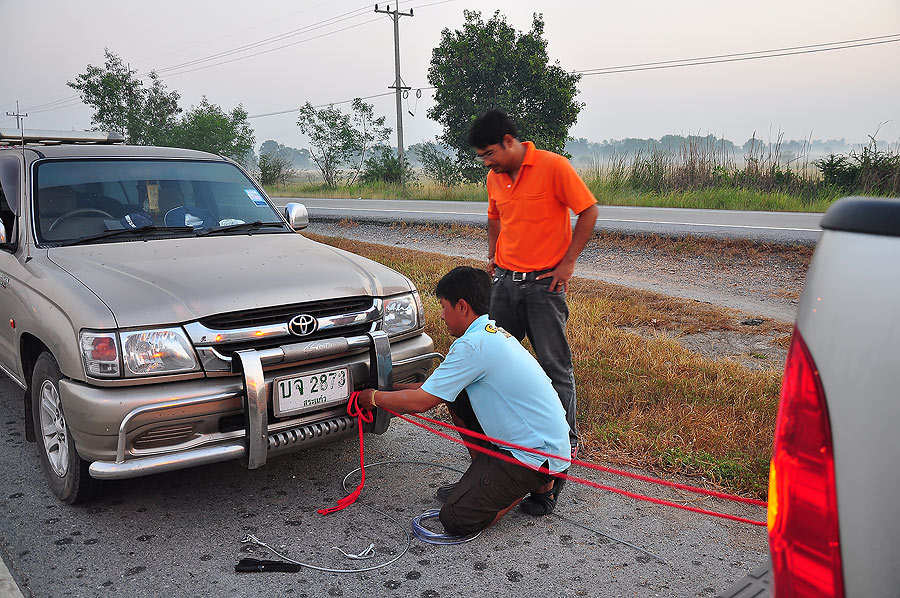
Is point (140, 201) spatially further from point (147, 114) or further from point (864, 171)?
point (147, 114)

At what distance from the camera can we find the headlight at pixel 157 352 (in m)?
3.14

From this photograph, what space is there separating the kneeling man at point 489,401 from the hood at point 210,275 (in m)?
0.73

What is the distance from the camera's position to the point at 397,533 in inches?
133

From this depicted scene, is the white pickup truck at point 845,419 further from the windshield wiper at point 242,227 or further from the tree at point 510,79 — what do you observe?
the tree at point 510,79

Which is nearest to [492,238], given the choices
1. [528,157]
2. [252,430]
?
[528,157]

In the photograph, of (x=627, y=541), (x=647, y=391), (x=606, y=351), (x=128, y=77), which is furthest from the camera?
(x=128, y=77)

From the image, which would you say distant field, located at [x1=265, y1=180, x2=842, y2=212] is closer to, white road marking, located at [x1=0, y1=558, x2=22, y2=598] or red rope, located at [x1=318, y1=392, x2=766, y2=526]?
red rope, located at [x1=318, y1=392, x2=766, y2=526]

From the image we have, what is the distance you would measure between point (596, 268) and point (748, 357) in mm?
5057

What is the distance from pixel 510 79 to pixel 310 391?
102 feet

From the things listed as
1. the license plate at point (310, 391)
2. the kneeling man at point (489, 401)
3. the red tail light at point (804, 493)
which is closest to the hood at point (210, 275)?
the license plate at point (310, 391)

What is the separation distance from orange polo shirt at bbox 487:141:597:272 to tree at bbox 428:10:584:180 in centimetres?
2858

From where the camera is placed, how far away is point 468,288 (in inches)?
131

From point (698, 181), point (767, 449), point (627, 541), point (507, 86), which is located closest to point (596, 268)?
point (767, 449)

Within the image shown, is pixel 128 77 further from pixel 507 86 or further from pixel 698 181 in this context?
pixel 698 181
